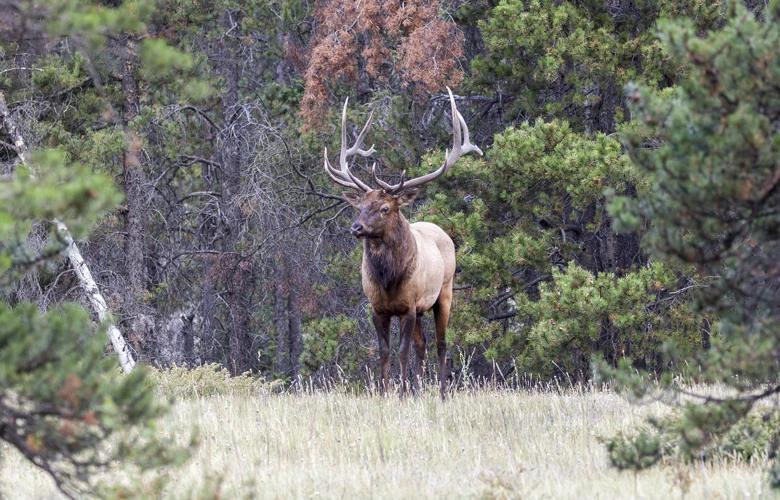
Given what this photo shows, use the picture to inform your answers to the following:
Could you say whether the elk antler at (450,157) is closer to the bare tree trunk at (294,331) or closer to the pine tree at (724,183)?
the pine tree at (724,183)

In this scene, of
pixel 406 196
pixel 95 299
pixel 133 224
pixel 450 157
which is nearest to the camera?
pixel 406 196

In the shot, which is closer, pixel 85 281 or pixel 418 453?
pixel 418 453

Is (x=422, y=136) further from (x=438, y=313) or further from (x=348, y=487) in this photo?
(x=348, y=487)

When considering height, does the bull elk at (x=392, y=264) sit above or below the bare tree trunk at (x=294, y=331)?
above

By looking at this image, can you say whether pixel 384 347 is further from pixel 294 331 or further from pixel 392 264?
pixel 294 331

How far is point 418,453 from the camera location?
300 inches

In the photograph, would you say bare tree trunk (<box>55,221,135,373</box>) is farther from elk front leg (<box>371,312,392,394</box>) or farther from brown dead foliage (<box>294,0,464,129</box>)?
brown dead foliage (<box>294,0,464,129</box>)

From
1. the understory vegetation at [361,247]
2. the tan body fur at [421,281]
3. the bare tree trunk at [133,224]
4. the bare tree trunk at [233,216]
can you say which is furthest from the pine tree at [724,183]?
the bare tree trunk at [233,216]

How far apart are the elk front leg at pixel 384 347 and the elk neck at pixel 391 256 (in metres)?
0.39

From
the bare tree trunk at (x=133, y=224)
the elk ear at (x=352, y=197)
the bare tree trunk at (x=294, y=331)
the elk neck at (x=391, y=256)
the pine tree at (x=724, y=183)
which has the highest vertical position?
the pine tree at (x=724, y=183)

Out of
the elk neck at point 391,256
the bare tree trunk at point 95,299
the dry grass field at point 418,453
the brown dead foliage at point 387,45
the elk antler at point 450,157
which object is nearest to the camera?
the dry grass field at point 418,453

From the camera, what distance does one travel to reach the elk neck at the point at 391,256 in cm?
1139

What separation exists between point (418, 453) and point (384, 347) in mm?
3886

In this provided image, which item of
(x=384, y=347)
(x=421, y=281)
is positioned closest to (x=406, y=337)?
(x=384, y=347)
